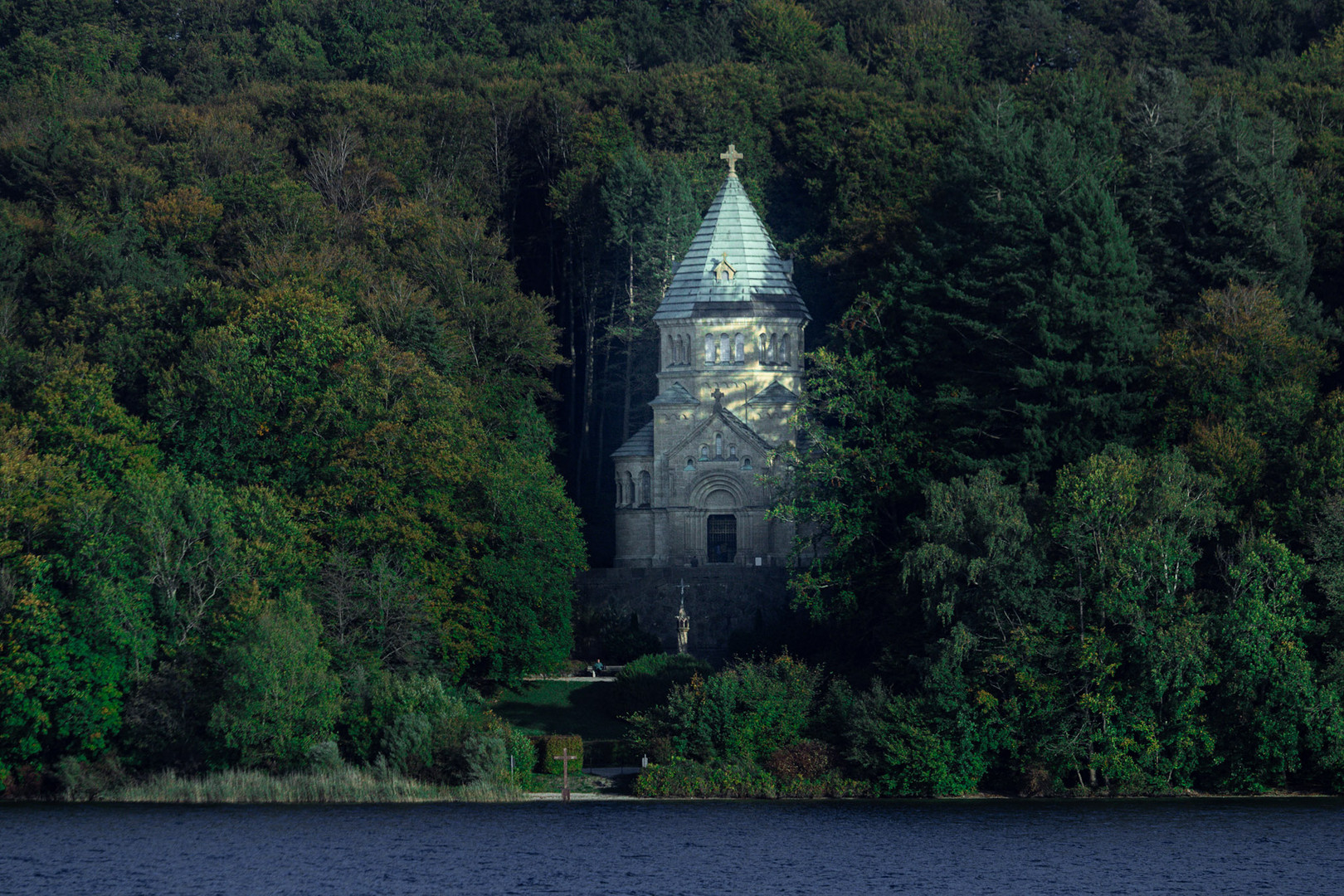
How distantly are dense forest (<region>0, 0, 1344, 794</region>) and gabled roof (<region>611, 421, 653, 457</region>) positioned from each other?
408 cm

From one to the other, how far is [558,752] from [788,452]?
1571 centimetres

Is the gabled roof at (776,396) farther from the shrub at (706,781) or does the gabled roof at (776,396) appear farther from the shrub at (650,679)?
the shrub at (706,781)

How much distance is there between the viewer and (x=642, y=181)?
89688 mm

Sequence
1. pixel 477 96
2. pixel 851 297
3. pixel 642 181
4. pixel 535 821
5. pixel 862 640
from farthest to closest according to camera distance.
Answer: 1. pixel 477 96
2. pixel 642 181
3. pixel 851 297
4. pixel 862 640
5. pixel 535 821

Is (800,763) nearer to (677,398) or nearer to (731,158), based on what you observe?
(677,398)

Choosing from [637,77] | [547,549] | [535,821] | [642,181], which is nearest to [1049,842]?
[535,821]

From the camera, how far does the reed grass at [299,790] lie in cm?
→ 5556

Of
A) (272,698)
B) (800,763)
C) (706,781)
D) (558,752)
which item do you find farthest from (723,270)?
(272,698)

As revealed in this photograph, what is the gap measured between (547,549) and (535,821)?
51.8 feet

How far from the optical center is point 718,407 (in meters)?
80.7

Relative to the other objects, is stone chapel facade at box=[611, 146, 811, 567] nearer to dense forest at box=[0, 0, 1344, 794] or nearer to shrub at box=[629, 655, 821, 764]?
dense forest at box=[0, 0, 1344, 794]

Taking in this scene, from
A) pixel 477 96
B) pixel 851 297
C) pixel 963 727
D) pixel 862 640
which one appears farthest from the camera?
pixel 477 96

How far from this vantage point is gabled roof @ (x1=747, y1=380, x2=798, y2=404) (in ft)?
265

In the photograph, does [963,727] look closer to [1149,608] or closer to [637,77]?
[1149,608]
